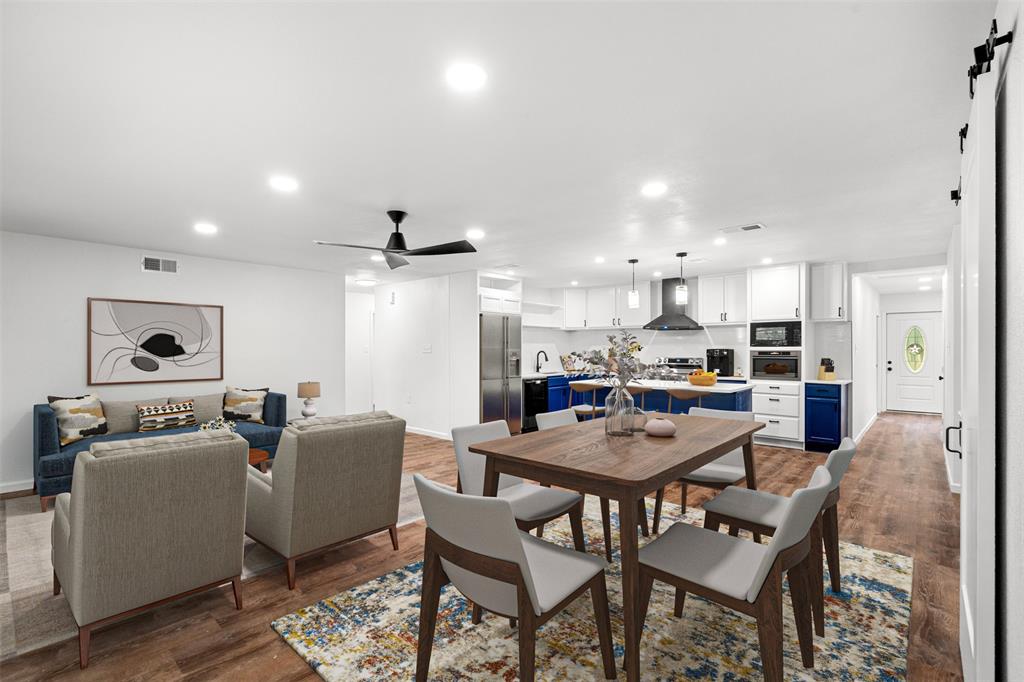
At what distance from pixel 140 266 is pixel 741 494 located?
6.27 meters

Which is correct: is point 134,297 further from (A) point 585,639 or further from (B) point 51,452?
(A) point 585,639

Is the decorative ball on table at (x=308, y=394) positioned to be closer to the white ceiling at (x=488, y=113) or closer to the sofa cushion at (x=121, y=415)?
the sofa cushion at (x=121, y=415)

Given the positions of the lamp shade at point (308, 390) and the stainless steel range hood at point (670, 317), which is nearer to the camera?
the lamp shade at point (308, 390)

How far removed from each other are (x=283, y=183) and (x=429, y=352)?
4.30m

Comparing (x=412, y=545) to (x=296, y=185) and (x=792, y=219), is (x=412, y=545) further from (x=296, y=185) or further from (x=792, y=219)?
(x=792, y=219)

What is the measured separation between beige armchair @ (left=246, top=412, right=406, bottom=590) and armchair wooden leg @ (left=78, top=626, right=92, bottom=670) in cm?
85

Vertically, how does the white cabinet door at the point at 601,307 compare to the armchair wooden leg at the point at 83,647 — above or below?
above

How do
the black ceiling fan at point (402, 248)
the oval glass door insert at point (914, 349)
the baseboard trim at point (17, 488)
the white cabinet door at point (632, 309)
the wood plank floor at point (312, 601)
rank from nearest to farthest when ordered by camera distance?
the wood plank floor at point (312, 601)
the black ceiling fan at point (402, 248)
the baseboard trim at point (17, 488)
the white cabinet door at point (632, 309)
the oval glass door insert at point (914, 349)

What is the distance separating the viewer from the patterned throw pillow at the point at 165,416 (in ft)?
15.7

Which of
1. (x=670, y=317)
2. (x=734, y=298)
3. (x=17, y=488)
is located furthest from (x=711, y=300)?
(x=17, y=488)

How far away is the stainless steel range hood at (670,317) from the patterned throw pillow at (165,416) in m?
5.84

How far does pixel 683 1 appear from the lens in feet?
5.02

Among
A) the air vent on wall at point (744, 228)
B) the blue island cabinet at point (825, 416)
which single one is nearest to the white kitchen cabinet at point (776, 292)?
the blue island cabinet at point (825, 416)

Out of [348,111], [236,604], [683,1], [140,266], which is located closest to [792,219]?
[683,1]
